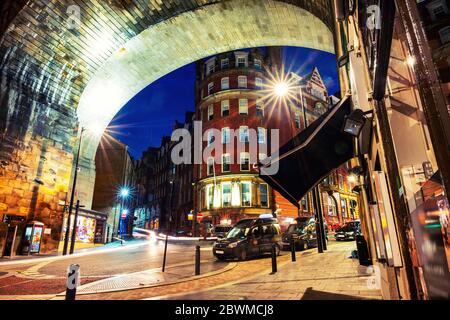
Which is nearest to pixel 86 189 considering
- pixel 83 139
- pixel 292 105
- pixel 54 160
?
pixel 83 139

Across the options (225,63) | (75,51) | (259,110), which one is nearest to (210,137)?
(259,110)

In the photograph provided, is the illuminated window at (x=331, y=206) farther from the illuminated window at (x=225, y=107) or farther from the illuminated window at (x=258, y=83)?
the illuminated window at (x=225, y=107)

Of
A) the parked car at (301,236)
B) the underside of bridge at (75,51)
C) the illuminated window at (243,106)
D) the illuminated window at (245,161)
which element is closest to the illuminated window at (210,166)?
the illuminated window at (245,161)

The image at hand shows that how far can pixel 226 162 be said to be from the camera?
32.3m

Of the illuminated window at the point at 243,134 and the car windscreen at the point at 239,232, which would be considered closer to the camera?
the car windscreen at the point at 239,232

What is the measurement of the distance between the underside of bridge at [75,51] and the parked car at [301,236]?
10822mm

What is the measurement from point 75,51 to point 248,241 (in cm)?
1377

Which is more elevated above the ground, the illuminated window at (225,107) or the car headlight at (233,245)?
the illuminated window at (225,107)

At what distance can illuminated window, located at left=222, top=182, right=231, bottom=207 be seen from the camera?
3114 centimetres

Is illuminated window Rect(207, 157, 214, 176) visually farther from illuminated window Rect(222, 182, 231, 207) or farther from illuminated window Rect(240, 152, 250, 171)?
illuminated window Rect(240, 152, 250, 171)

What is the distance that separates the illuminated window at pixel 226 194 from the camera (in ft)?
102

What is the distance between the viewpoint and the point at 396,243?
3451mm
